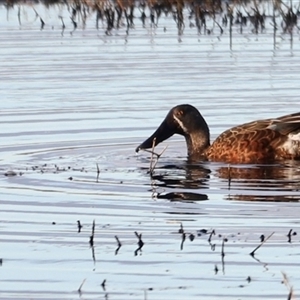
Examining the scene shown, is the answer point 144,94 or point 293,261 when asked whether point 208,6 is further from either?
point 293,261

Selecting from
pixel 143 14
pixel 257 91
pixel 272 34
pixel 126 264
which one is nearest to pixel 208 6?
pixel 143 14

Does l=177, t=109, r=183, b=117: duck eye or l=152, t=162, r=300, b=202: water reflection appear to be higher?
l=177, t=109, r=183, b=117: duck eye

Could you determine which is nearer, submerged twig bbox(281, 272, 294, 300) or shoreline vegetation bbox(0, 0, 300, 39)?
submerged twig bbox(281, 272, 294, 300)

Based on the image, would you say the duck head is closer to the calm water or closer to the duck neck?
the duck neck

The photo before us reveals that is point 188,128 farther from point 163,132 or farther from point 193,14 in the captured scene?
point 193,14

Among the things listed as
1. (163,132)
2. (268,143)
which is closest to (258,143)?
(268,143)

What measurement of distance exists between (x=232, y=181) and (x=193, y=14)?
1180cm

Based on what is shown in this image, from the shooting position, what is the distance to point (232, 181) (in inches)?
342

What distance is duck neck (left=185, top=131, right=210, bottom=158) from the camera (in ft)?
33.7

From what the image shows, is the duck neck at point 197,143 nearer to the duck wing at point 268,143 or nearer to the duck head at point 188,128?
the duck head at point 188,128

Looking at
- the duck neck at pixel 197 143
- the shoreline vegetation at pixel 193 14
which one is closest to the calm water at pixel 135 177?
the duck neck at pixel 197 143

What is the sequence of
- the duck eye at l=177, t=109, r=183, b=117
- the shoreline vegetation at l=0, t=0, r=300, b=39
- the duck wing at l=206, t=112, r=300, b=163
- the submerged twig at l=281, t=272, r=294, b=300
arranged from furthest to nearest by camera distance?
the shoreline vegetation at l=0, t=0, r=300, b=39
the duck eye at l=177, t=109, r=183, b=117
the duck wing at l=206, t=112, r=300, b=163
the submerged twig at l=281, t=272, r=294, b=300

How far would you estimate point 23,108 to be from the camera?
40.2 feet

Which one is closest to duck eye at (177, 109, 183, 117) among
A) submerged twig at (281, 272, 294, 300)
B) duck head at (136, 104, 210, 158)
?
duck head at (136, 104, 210, 158)
